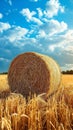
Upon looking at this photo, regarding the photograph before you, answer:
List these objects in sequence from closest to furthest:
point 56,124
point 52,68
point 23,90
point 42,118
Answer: point 56,124
point 42,118
point 52,68
point 23,90

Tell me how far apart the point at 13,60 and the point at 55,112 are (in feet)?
13.0

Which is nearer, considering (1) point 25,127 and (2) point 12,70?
(1) point 25,127

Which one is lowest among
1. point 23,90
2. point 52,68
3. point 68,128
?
point 68,128

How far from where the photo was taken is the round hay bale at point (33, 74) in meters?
7.03

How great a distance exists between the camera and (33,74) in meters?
7.45

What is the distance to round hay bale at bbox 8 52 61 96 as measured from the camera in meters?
7.03

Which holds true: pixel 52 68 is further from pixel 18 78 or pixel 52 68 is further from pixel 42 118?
pixel 42 118

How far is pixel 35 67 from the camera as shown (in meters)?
7.37

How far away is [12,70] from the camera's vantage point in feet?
25.7

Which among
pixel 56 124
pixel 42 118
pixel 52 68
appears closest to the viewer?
pixel 56 124

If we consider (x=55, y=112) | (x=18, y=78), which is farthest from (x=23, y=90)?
(x=55, y=112)

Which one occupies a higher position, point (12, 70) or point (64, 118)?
point (12, 70)

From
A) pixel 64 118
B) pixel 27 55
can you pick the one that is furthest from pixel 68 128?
pixel 27 55

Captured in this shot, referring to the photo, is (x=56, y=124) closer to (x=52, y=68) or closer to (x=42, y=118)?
(x=42, y=118)
